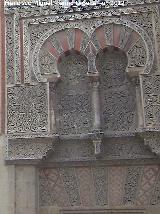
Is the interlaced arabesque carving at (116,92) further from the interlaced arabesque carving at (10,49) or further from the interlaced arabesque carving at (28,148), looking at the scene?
the interlaced arabesque carving at (10,49)

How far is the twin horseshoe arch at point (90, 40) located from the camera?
632 centimetres

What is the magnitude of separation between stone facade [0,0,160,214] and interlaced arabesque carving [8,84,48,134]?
0.01m

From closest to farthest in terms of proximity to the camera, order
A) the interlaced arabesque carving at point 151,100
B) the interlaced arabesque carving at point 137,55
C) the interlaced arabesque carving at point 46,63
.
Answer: the interlaced arabesque carving at point 151,100
the interlaced arabesque carving at point 137,55
the interlaced arabesque carving at point 46,63

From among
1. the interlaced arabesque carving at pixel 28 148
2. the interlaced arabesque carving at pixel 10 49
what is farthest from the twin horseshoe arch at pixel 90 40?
the interlaced arabesque carving at pixel 28 148

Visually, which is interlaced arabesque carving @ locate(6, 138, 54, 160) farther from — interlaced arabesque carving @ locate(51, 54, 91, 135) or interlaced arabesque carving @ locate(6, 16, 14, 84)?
interlaced arabesque carving @ locate(6, 16, 14, 84)

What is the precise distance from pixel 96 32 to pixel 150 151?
1.90 metres

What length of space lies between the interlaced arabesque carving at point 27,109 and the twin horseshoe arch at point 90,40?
8.9 inches

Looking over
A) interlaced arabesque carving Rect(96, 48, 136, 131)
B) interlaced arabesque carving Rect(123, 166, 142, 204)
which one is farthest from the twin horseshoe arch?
interlaced arabesque carving Rect(123, 166, 142, 204)

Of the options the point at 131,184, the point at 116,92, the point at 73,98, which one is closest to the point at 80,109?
the point at 73,98

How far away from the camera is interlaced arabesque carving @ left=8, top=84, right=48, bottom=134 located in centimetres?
614

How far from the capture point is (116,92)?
21.0 feet

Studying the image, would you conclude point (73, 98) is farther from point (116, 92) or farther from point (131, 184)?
point (131, 184)

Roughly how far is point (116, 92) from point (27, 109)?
4.30ft

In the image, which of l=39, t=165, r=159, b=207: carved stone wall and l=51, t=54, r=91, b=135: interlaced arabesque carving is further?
l=51, t=54, r=91, b=135: interlaced arabesque carving
